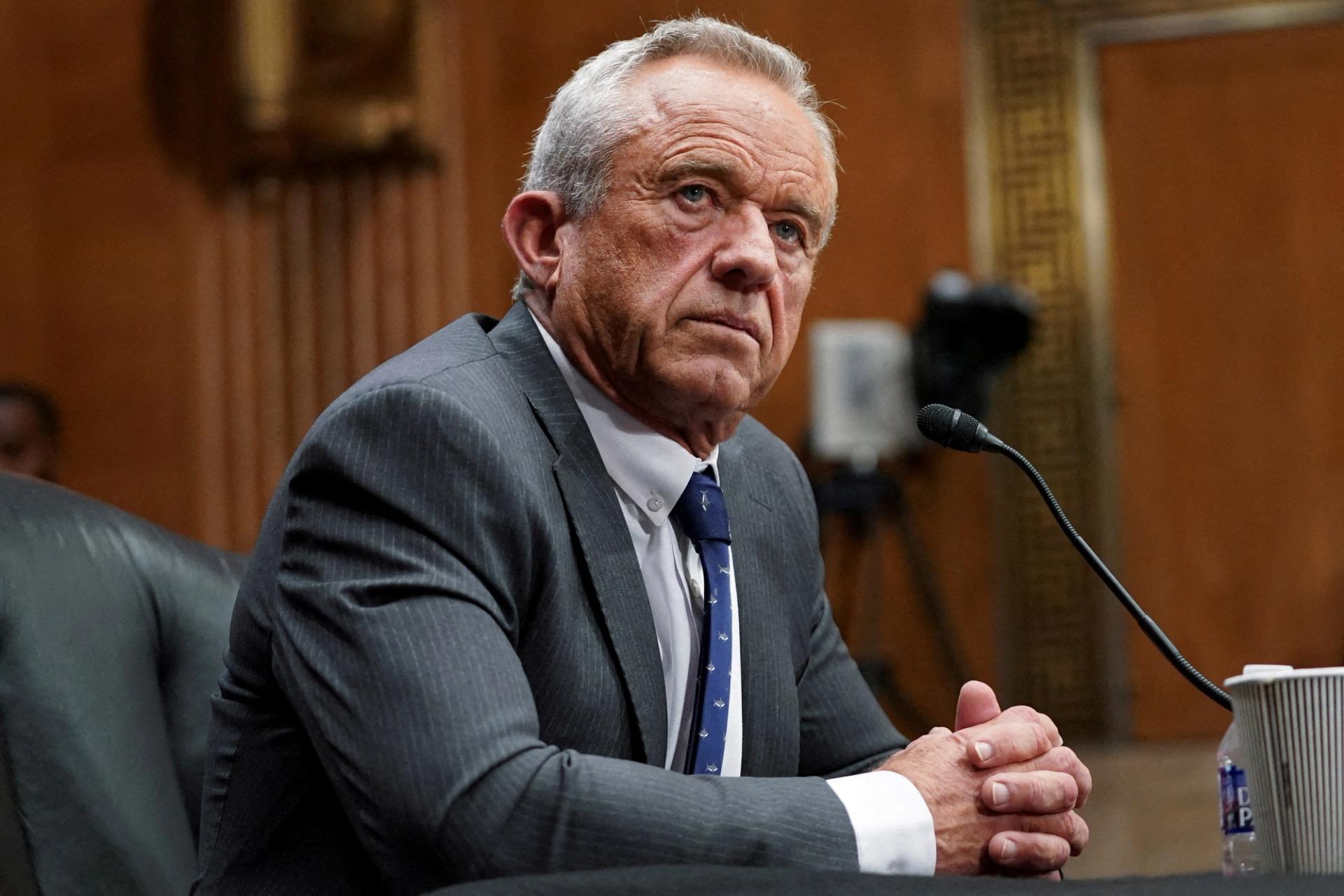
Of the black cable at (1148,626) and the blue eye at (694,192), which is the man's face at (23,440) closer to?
the blue eye at (694,192)

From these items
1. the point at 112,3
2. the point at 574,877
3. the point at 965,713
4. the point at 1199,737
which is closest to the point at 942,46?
the point at 1199,737

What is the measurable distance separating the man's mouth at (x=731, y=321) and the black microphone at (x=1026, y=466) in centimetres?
18

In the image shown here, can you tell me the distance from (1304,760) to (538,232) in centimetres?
85

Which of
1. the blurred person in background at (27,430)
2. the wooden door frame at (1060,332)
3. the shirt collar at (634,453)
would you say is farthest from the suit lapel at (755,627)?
the wooden door frame at (1060,332)

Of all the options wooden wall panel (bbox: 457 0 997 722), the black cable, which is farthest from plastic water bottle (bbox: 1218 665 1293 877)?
wooden wall panel (bbox: 457 0 997 722)

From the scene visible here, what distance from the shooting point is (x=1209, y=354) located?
5.51m

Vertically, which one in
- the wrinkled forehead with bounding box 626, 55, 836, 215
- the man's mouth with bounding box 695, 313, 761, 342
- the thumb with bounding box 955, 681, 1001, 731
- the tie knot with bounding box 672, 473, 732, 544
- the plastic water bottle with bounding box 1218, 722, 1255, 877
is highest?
the wrinkled forehead with bounding box 626, 55, 836, 215

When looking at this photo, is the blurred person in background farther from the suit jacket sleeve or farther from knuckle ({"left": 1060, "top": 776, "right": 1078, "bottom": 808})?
knuckle ({"left": 1060, "top": 776, "right": 1078, "bottom": 808})

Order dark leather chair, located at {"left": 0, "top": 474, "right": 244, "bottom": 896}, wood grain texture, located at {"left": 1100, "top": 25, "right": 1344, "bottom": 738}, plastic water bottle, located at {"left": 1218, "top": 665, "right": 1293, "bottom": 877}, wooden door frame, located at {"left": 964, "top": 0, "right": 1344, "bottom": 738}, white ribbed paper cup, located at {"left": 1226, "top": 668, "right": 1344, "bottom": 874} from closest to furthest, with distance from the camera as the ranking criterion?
white ribbed paper cup, located at {"left": 1226, "top": 668, "right": 1344, "bottom": 874} < plastic water bottle, located at {"left": 1218, "top": 665, "right": 1293, "bottom": 877} < dark leather chair, located at {"left": 0, "top": 474, "right": 244, "bottom": 896} < wood grain texture, located at {"left": 1100, "top": 25, "right": 1344, "bottom": 738} < wooden door frame, located at {"left": 964, "top": 0, "right": 1344, "bottom": 738}

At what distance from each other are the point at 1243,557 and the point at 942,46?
2126 millimetres

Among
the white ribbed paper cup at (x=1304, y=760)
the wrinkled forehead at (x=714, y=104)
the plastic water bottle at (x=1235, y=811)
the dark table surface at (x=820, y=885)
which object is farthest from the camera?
the wrinkled forehead at (x=714, y=104)

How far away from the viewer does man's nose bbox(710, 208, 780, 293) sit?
1.45 m

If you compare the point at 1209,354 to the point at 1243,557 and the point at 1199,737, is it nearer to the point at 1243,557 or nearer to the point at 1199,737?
the point at 1243,557

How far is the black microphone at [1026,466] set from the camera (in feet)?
4.36
